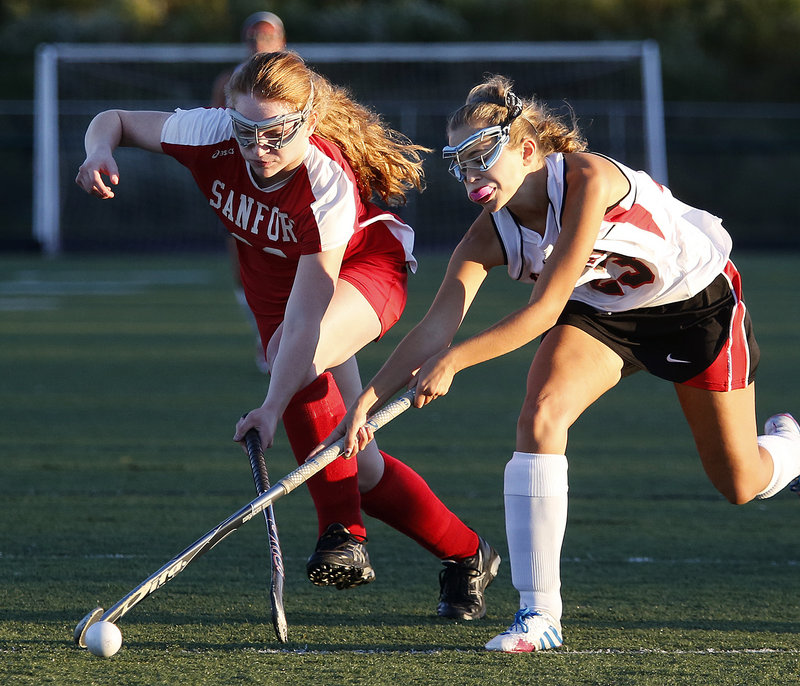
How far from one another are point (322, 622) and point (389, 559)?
0.62 meters

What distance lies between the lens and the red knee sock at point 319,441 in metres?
2.85

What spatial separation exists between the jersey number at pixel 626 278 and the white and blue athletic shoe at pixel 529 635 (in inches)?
29.0

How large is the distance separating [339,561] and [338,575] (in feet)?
0.11

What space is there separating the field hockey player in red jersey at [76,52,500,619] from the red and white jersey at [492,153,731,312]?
396 mm

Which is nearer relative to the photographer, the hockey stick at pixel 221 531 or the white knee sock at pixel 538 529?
the hockey stick at pixel 221 531

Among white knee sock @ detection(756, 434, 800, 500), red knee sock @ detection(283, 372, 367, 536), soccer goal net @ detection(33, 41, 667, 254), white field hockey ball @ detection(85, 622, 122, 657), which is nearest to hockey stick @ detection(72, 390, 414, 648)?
white field hockey ball @ detection(85, 622, 122, 657)

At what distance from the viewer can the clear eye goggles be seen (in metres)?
2.53

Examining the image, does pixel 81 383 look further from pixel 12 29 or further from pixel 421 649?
pixel 12 29

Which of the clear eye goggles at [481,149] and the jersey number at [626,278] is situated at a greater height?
the clear eye goggles at [481,149]

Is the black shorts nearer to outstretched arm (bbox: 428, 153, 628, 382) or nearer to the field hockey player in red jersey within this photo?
outstretched arm (bbox: 428, 153, 628, 382)

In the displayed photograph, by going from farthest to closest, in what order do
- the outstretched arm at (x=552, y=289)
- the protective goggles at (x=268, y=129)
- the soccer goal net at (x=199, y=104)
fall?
the soccer goal net at (x=199, y=104) < the protective goggles at (x=268, y=129) < the outstretched arm at (x=552, y=289)

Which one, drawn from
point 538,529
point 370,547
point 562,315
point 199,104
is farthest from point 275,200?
point 199,104

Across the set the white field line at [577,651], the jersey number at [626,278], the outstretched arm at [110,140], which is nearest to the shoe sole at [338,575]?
the white field line at [577,651]

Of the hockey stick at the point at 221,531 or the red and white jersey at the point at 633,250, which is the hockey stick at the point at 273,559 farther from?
the red and white jersey at the point at 633,250
